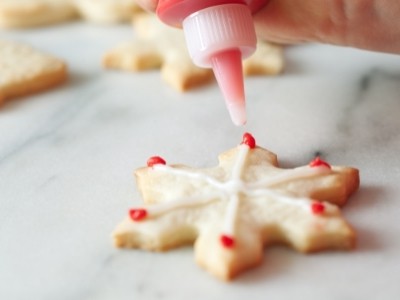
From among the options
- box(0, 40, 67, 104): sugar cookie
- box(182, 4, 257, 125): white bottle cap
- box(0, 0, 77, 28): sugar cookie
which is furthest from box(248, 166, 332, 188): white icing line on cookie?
box(0, 0, 77, 28): sugar cookie

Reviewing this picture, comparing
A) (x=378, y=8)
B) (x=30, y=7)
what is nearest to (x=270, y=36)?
(x=378, y=8)

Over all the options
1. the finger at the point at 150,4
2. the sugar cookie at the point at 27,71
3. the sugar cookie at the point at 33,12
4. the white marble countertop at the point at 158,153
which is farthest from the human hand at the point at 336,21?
the sugar cookie at the point at 33,12

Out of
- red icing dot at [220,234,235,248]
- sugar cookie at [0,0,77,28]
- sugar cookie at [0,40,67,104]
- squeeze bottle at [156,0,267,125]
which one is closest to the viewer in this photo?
red icing dot at [220,234,235,248]

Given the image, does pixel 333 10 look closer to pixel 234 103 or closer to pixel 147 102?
pixel 234 103

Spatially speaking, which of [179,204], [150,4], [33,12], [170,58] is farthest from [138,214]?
[33,12]

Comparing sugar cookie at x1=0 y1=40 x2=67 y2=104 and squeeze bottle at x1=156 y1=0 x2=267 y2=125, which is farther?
sugar cookie at x1=0 y1=40 x2=67 y2=104

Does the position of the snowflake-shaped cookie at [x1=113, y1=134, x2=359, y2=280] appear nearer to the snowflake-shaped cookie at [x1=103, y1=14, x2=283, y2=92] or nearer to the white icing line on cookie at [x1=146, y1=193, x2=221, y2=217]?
the white icing line on cookie at [x1=146, y1=193, x2=221, y2=217]

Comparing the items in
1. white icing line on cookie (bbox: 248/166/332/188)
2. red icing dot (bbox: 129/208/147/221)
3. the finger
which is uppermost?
the finger

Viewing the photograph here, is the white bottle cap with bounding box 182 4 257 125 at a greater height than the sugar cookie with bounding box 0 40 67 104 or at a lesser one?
greater
